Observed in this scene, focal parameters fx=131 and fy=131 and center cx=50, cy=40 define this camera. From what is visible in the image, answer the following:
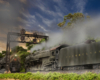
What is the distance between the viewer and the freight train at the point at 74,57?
1497 centimetres

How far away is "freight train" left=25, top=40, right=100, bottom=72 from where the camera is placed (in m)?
15.0

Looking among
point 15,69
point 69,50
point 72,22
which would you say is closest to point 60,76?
point 69,50

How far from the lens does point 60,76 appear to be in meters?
10.8

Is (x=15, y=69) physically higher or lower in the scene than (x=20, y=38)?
lower

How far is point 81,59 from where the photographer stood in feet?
53.8

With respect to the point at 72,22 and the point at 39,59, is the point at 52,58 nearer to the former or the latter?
the point at 39,59

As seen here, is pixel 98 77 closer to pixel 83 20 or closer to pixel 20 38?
pixel 20 38

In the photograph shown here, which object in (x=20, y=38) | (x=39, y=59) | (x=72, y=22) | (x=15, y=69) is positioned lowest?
(x=15, y=69)

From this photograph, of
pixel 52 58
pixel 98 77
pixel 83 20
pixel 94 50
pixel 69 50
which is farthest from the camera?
pixel 83 20

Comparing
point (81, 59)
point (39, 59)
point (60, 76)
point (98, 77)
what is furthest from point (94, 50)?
point (39, 59)

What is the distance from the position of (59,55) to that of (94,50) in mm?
6925

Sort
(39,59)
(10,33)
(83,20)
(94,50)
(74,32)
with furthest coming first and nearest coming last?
(83,20)
(74,32)
(10,33)
(39,59)
(94,50)

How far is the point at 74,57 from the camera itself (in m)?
17.5

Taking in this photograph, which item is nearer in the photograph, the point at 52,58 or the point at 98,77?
the point at 98,77
